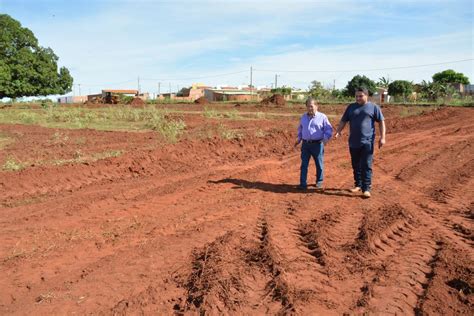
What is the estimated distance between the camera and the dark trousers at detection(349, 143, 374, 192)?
6906mm

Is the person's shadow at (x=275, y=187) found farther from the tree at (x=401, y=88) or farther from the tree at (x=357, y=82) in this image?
the tree at (x=401, y=88)

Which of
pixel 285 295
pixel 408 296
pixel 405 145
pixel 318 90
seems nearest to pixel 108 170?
pixel 285 295

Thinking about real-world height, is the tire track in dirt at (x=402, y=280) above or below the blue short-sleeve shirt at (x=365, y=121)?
below

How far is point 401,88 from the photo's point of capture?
209 ft

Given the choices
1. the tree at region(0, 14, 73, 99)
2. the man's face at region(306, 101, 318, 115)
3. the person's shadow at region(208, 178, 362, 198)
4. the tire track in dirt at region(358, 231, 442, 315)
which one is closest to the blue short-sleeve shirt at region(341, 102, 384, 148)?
the man's face at region(306, 101, 318, 115)

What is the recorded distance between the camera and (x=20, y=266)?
14.4 feet

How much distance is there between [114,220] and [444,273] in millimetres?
4129

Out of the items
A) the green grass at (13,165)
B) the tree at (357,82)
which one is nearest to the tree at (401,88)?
the tree at (357,82)

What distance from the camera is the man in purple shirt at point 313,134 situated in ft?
24.2

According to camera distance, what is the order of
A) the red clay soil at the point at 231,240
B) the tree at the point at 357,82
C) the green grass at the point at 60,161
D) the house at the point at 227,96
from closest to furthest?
the red clay soil at the point at 231,240 → the green grass at the point at 60,161 → the tree at the point at 357,82 → the house at the point at 227,96

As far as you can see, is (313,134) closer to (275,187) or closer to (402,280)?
(275,187)

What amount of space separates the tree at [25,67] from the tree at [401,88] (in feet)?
154

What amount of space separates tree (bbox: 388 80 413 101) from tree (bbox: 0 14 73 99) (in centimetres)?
4683

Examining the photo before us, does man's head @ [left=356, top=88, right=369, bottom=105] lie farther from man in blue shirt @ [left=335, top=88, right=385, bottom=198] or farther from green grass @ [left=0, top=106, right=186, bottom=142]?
green grass @ [left=0, top=106, right=186, bottom=142]
